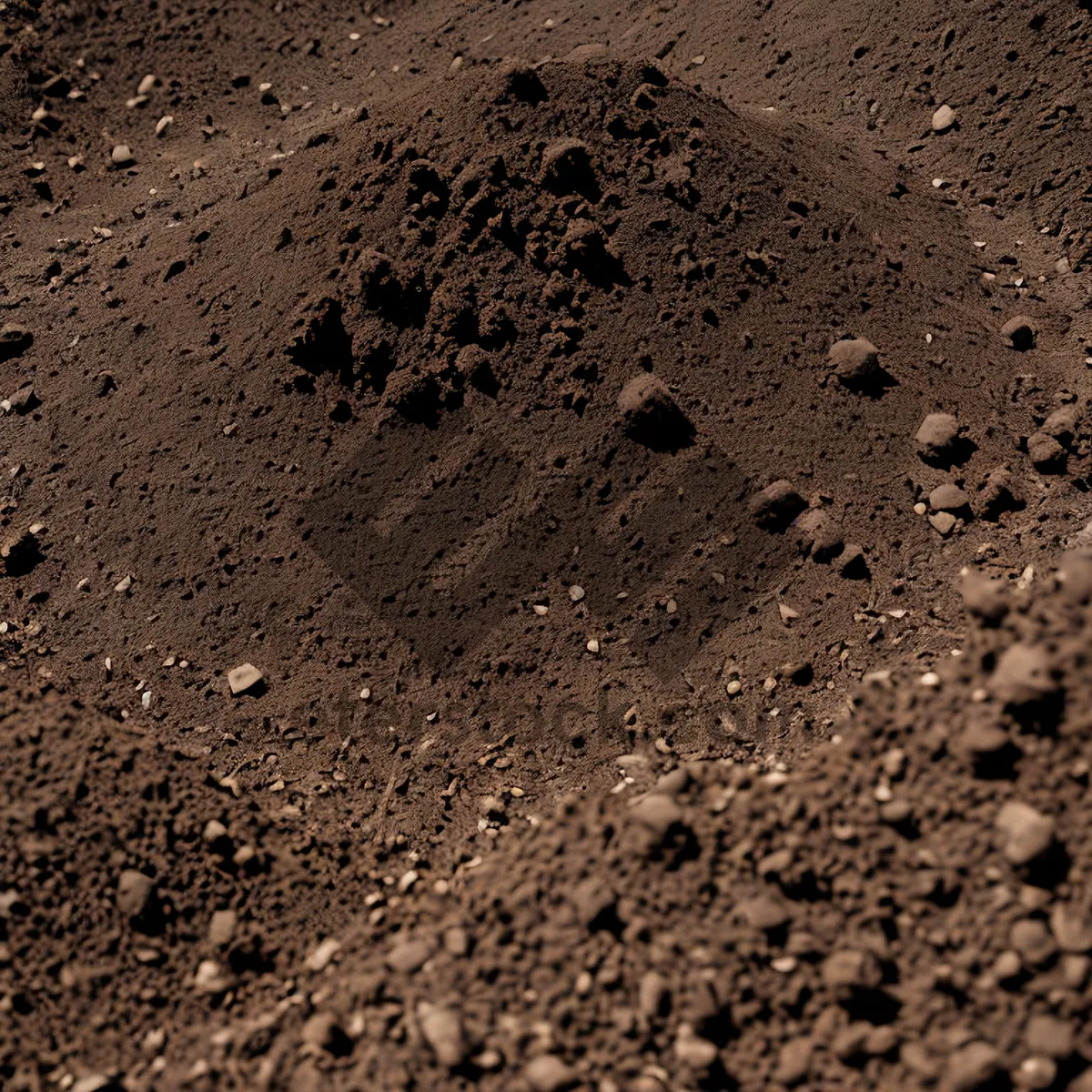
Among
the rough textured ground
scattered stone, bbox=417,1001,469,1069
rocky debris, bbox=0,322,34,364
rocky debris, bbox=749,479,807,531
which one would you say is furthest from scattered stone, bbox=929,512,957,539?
rocky debris, bbox=0,322,34,364

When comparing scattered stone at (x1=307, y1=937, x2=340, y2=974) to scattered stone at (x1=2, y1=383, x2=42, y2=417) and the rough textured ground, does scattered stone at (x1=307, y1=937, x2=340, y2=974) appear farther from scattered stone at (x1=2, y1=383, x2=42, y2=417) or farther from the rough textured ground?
scattered stone at (x1=2, y1=383, x2=42, y2=417)

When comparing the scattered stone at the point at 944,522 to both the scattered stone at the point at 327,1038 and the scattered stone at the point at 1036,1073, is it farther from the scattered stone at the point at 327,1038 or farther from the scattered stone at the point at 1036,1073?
the scattered stone at the point at 327,1038

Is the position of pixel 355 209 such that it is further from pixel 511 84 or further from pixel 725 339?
pixel 725 339

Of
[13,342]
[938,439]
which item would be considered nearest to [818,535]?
[938,439]

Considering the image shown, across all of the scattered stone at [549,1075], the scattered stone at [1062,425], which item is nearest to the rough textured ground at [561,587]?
the scattered stone at [549,1075]

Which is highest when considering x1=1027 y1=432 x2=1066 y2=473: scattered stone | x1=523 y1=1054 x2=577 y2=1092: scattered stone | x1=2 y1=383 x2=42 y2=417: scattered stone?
x1=2 y1=383 x2=42 y2=417: scattered stone

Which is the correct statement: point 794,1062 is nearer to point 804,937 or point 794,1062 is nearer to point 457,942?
point 804,937

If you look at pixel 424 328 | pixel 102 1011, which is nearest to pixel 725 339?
pixel 424 328
